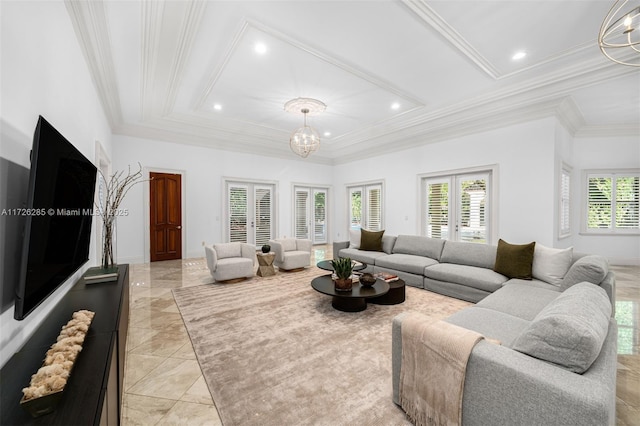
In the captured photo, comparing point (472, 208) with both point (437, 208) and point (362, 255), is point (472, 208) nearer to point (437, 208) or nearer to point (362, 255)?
point (437, 208)

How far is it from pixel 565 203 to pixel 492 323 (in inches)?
197

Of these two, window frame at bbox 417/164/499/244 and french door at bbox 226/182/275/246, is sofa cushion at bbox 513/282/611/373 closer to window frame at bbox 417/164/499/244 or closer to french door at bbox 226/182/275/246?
window frame at bbox 417/164/499/244

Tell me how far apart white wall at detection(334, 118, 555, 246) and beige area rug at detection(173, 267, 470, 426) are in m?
2.30

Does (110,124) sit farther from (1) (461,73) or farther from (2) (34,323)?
(1) (461,73)

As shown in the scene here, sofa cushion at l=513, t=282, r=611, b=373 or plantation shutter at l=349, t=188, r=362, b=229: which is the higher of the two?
plantation shutter at l=349, t=188, r=362, b=229

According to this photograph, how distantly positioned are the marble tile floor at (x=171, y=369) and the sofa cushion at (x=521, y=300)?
0.63 meters

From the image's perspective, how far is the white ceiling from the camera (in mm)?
2646

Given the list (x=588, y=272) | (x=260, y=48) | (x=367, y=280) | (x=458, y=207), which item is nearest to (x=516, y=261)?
(x=588, y=272)

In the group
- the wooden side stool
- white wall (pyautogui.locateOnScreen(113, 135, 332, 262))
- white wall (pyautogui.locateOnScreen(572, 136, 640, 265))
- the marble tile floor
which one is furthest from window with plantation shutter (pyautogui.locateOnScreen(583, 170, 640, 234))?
white wall (pyautogui.locateOnScreen(113, 135, 332, 262))

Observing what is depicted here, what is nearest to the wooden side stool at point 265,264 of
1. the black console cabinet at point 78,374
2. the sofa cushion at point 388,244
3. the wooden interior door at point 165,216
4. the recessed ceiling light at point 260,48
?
the sofa cushion at point 388,244

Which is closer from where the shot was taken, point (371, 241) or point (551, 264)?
point (551, 264)

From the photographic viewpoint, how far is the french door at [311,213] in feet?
27.7

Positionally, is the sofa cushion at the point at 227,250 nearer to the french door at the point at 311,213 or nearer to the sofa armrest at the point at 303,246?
the sofa armrest at the point at 303,246

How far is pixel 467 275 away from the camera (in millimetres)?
3494
